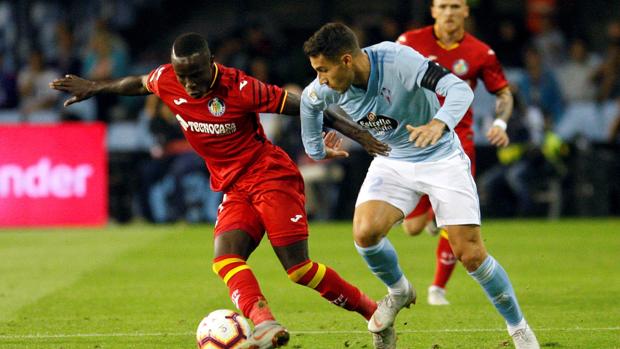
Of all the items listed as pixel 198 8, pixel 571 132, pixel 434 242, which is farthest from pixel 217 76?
pixel 198 8

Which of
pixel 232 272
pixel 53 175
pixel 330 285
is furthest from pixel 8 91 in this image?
pixel 232 272

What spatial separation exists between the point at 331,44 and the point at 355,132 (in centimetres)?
60

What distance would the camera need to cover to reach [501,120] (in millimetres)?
8711

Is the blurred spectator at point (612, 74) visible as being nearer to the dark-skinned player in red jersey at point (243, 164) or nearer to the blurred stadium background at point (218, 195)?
the blurred stadium background at point (218, 195)

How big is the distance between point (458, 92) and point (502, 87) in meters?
2.73

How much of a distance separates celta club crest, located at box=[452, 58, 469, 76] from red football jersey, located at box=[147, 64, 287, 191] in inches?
90.9

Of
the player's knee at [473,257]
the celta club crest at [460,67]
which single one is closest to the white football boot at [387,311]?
the player's knee at [473,257]

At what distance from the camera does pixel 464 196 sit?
6781 millimetres

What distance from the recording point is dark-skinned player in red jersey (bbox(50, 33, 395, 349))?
6773 millimetres

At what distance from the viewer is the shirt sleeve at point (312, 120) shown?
22.4ft

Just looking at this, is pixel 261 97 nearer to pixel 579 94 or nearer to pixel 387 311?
pixel 387 311

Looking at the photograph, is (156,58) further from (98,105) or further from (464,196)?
(464,196)

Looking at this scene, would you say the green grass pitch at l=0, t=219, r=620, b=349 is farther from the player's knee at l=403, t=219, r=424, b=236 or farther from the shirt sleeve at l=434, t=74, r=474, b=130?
the shirt sleeve at l=434, t=74, r=474, b=130

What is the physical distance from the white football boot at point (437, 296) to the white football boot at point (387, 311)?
200cm
